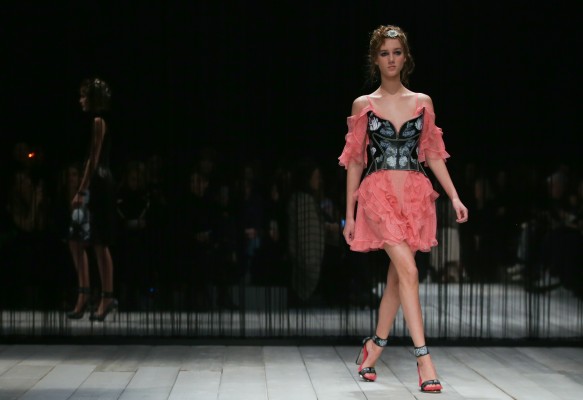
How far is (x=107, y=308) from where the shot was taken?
5906 mm

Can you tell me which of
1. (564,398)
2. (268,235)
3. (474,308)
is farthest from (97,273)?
(564,398)

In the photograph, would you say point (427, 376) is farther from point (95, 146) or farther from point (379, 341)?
point (95, 146)

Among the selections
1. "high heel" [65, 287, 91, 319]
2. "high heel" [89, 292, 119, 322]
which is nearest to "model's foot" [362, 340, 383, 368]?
"high heel" [89, 292, 119, 322]

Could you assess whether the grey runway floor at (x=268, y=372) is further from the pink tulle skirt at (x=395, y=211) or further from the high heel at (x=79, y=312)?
the pink tulle skirt at (x=395, y=211)

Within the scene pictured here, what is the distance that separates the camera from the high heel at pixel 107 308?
19.2 ft

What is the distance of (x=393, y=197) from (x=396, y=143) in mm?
225

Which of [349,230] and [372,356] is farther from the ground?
[349,230]

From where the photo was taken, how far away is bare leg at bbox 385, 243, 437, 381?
4.54 meters

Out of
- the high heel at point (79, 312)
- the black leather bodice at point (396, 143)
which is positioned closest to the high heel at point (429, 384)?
the black leather bodice at point (396, 143)

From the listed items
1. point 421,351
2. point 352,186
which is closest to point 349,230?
point 352,186

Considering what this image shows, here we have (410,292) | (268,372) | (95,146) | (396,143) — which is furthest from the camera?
(95,146)

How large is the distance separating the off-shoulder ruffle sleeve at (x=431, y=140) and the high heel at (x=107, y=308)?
76.3 inches

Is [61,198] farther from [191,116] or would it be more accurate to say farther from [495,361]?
[495,361]

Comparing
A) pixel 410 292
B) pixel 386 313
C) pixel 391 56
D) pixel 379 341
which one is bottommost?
pixel 379 341
